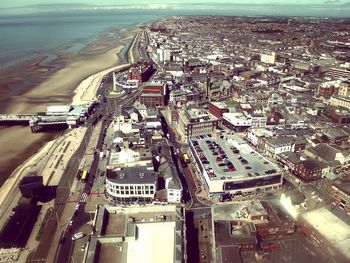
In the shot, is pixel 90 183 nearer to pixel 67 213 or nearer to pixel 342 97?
pixel 67 213

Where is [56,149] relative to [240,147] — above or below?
below

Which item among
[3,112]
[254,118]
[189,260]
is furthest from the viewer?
[3,112]

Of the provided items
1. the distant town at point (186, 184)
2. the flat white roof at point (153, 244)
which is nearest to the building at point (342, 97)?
the distant town at point (186, 184)

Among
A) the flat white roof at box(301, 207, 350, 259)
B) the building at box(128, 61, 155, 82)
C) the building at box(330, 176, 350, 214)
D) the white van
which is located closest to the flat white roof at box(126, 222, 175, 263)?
the white van

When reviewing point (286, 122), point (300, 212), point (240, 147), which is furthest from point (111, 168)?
point (286, 122)

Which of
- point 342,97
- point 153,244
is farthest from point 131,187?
point 342,97

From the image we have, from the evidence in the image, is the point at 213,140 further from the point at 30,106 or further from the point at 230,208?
the point at 30,106
